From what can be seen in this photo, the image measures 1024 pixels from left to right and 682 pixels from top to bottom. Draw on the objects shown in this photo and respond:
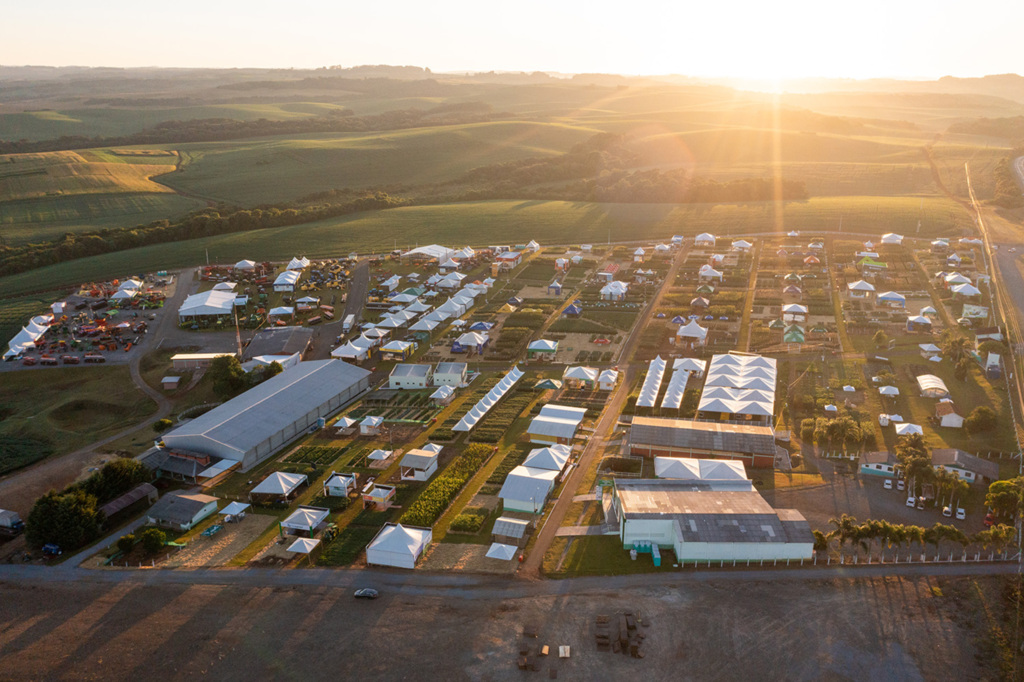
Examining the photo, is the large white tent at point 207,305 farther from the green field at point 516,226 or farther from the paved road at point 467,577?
the paved road at point 467,577

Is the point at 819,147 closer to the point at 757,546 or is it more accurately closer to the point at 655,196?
the point at 655,196

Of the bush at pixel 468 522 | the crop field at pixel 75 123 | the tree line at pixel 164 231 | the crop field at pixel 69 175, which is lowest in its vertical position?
the bush at pixel 468 522

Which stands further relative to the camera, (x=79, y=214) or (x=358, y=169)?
(x=358, y=169)

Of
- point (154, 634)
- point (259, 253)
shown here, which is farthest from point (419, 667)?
point (259, 253)

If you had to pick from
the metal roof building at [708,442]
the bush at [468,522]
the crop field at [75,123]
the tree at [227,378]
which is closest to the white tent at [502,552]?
the bush at [468,522]

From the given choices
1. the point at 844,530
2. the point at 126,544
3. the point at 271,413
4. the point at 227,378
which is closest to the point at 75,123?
the point at 227,378

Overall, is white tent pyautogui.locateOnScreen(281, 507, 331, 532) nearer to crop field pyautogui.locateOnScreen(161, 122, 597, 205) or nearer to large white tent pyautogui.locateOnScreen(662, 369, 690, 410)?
large white tent pyautogui.locateOnScreen(662, 369, 690, 410)
